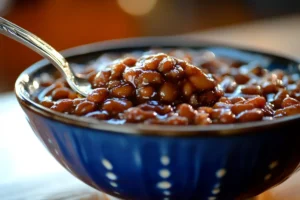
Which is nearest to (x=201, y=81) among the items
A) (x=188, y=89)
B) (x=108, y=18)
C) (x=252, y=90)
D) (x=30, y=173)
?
(x=188, y=89)

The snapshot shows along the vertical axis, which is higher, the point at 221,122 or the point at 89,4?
the point at 221,122

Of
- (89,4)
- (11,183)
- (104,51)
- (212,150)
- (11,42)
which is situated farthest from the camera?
(89,4)

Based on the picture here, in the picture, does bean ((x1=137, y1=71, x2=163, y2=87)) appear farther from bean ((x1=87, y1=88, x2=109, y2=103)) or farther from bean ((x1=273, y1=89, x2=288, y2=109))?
bean ((x1=273, y1=89, x2=288, y2=109))

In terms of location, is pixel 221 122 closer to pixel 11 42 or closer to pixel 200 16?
pixel 11 42

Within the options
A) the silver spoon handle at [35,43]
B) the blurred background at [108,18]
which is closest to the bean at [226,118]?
the silver spoon handle at [35,43]

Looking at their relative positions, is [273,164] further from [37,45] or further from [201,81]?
[37,45]

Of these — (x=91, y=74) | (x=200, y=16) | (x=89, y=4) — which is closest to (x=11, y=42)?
(x=89, y=4)
